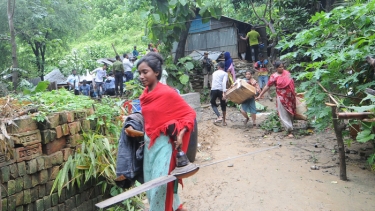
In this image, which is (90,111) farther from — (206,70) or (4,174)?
(206,70)

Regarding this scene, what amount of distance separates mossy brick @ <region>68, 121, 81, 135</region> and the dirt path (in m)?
1.62

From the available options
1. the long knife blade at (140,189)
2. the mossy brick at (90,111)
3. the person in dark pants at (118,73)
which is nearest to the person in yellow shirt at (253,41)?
the person in dark pants at (118,73)

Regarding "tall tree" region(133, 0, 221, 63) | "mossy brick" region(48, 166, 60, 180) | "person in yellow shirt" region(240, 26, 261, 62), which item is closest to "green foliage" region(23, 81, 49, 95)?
"mossy brick" region(48, 166, 60, 180)

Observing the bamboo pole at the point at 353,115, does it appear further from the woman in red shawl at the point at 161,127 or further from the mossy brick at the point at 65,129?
the mossy brick at the point at 65,129

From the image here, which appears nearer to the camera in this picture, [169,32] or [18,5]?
[169,32]

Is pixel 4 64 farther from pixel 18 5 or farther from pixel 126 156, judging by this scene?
pixel 126 156

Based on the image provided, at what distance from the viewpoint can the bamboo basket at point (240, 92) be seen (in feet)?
26.1

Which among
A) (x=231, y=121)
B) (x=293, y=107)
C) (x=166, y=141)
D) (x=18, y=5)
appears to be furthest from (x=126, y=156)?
(x=18, y=5)

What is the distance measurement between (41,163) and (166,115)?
5.83 feet

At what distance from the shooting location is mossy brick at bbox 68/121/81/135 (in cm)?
424

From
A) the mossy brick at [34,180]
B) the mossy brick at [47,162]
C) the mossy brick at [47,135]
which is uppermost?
the mossy brick at [47,135]

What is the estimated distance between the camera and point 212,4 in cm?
1017

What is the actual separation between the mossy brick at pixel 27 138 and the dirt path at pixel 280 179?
6.42 ft

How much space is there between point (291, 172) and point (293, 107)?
2.35 meters
